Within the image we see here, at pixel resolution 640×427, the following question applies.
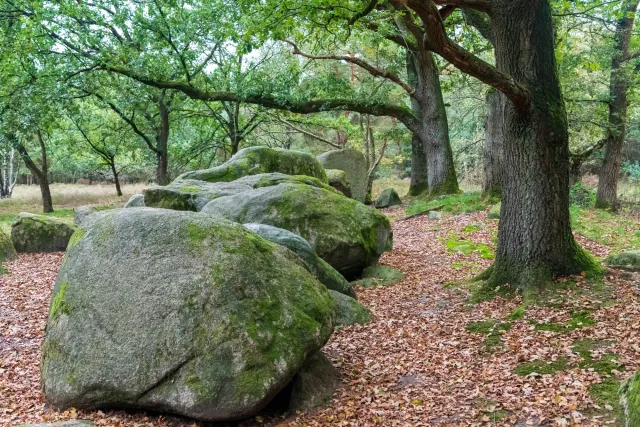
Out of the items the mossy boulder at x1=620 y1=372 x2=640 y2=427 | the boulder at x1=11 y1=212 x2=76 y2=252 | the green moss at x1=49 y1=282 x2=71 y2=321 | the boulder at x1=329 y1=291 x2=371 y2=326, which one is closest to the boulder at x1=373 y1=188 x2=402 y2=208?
the boulder at x1=11 y1=212 x2=76 y2=252

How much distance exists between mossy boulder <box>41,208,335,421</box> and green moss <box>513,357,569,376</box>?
227cm

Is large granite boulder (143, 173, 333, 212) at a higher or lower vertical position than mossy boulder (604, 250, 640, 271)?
higher

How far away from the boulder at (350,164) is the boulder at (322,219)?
12.0m

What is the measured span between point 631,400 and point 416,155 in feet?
59.5

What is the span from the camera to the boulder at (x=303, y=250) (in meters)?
8.62

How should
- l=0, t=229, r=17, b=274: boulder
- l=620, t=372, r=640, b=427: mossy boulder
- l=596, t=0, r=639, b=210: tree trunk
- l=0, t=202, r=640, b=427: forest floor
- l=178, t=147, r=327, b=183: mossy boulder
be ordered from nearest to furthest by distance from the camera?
l=620, t=372, r=640, b=427: mossy boulder, l=0, t=202, r=640, b=427: forest floor, l=0, t=229, r=17, b=274: boulder, l=178, t=147, r=327, b=183: mossy boulder, l=596, t=0, r=639, b=210: tree trunk

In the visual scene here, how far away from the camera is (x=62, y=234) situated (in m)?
15.2

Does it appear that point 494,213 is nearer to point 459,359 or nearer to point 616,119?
point 616,119

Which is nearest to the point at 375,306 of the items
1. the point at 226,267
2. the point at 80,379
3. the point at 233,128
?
the point at 226,267

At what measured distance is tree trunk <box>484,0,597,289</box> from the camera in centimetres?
754

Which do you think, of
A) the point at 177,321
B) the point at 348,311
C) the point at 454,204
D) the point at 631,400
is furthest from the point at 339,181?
the point at 631,400

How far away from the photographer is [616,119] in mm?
17125

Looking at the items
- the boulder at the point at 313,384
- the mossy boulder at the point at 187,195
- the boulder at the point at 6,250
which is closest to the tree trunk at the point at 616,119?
the mossy boulder at the point at 187,195

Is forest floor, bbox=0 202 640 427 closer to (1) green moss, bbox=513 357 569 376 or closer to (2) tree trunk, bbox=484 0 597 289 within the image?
(1) green moss, bbox=513 357 569 376
